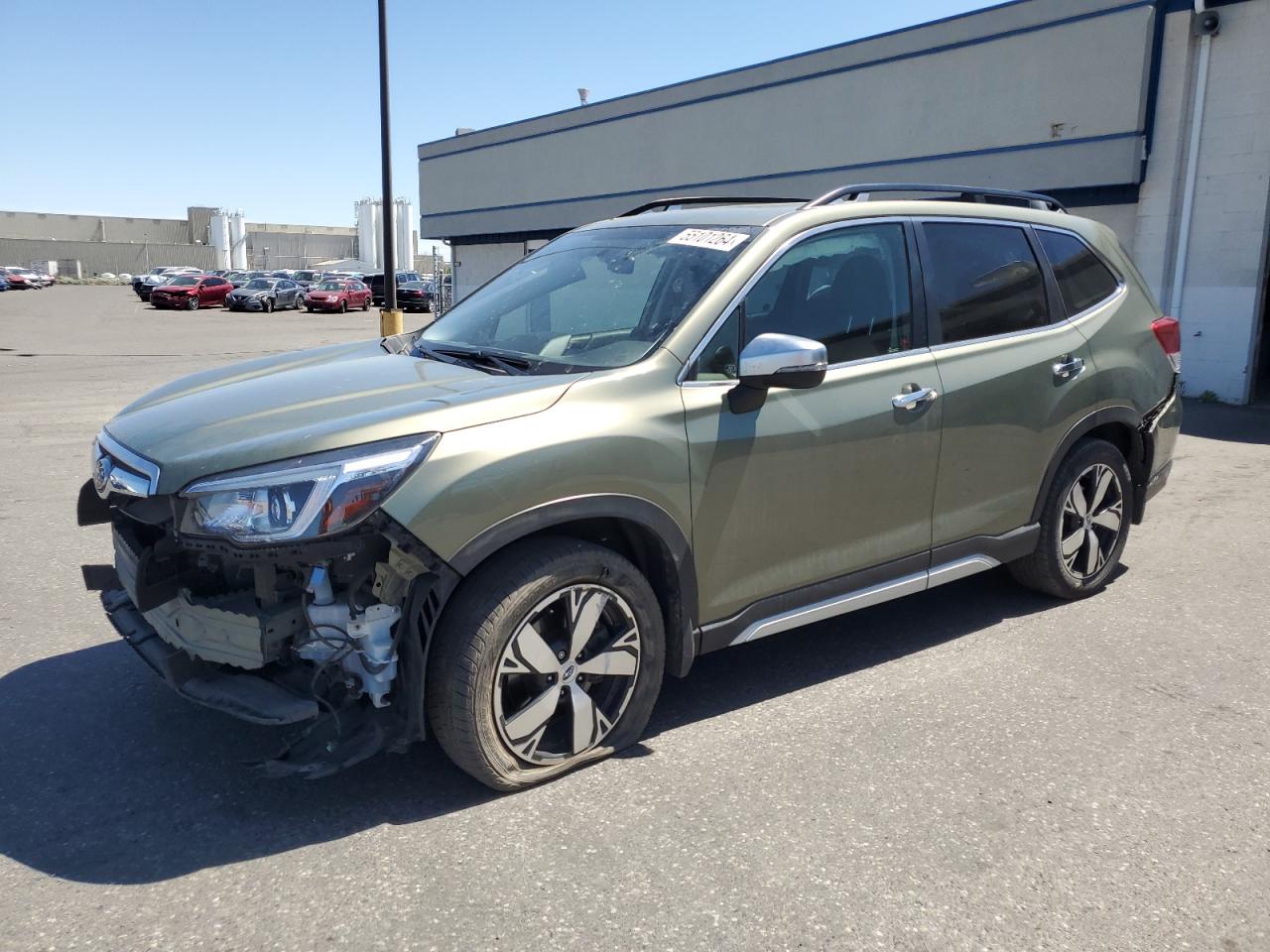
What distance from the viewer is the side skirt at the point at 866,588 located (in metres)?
3.75

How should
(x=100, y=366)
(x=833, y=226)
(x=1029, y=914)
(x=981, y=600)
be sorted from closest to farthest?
(x=1029, y=914) < (x=833, y=226) < (x=981, y=600) < (x=100, y=366)

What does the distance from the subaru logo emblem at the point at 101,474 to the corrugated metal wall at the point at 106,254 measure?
343 ft

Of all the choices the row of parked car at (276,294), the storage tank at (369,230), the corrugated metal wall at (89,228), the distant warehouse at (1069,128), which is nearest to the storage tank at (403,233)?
the storage tank at (369,230)

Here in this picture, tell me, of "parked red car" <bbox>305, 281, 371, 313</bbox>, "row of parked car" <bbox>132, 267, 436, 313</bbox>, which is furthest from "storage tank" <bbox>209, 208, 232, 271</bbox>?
"parked red car" <bbox>305, 281, 371, 313</bbox>

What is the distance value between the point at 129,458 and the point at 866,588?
2.66 metres

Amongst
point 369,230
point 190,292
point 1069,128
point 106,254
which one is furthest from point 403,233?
A: point 1069,128

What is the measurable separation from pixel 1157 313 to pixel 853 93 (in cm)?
1400

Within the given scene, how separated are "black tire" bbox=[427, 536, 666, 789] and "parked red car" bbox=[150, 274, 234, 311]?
44.4 meters

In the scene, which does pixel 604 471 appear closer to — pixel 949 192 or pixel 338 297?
pixel 949 192

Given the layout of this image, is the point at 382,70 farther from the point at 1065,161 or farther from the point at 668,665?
the point at 668,665

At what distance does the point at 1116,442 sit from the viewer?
5285mm

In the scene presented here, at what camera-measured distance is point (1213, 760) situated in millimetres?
3584

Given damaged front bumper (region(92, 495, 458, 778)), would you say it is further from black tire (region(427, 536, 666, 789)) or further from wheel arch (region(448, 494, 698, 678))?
wheel arch (region(448, 494, 698, 678))

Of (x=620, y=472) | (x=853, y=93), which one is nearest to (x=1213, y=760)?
(x=620, y=472)
